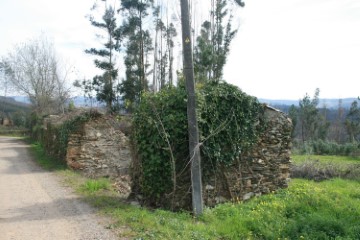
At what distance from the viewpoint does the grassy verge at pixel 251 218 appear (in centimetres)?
689

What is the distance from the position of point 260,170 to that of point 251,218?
8.63ft

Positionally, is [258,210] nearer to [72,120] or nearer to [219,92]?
[219,92]

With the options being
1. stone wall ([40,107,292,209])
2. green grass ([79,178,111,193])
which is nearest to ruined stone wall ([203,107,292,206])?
stone wall ([40,107,292,209])

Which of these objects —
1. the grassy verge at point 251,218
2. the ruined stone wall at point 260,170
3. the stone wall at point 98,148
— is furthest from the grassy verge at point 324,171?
the stone wall at point 98,148

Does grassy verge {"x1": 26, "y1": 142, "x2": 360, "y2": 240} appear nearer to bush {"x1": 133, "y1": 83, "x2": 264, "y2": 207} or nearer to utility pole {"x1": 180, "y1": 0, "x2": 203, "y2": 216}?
utility pole {"x1": 180, "y1": 0, "x2": 203, "y2": 216}

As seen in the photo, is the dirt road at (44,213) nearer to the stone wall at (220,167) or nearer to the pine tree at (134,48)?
the stone wall at (220,167)

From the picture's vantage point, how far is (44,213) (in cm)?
798

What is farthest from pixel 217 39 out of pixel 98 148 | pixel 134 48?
pixel 98 148

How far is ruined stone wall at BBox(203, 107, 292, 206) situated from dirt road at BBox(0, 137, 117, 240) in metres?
3.25

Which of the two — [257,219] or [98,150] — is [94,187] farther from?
[257,219]

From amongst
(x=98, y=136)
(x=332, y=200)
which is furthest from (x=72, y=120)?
(x=332, y=200)

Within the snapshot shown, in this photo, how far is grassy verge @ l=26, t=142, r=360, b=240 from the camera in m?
6.89

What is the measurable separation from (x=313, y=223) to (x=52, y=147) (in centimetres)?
1401

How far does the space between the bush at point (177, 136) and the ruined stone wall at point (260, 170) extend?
46 centimetres
